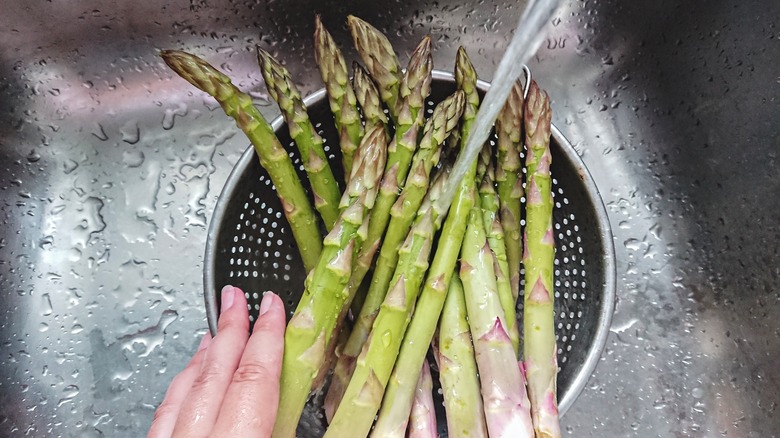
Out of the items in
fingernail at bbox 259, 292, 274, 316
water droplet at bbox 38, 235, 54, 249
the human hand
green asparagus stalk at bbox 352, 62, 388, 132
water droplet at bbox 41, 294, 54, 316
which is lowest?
the human hand

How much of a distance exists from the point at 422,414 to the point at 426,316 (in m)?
0.20

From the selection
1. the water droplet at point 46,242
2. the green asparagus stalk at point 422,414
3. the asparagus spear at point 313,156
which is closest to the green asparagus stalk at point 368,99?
the asparagus spear at point 313,156

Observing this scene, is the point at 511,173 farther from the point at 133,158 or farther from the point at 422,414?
the point at 133,158

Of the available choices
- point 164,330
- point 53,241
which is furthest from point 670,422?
point 53,241

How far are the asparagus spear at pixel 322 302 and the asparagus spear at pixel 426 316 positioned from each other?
5.9 inches

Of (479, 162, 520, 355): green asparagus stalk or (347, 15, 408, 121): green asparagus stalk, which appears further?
(347, 15, 408, 121): green asparagus stalk

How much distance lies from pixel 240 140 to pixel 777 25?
1.46 m

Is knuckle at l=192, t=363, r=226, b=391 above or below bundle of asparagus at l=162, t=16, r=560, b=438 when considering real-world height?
below

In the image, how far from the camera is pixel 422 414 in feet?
3.65

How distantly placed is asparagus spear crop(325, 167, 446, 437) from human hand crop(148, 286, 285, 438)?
0.15 m

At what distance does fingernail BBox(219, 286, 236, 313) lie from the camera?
3.59 ft

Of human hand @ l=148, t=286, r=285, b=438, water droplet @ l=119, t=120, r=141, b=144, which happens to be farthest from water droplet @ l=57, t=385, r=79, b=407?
water droplet @ l=119, t=120, r=141, b=144

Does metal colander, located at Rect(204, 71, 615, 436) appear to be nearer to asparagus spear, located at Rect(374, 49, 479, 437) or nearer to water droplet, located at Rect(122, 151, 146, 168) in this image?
asparagus spear, located at Rect(374, 49, 479, 437)

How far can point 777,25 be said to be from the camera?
1.35 meters
